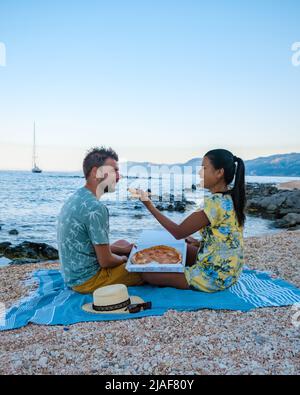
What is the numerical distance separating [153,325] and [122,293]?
1.85 feet

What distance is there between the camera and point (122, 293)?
13.9ft

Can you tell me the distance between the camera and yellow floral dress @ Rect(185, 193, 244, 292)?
4.35m

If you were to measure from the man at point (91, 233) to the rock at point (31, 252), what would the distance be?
5101mm

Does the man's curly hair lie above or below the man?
above

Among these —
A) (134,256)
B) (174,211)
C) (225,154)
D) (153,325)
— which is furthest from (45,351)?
(174,211)

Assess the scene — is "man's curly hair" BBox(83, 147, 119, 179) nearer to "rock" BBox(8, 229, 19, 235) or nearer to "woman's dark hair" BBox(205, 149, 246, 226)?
"woman's dark hair" BBox(205, 149, 246, 226)

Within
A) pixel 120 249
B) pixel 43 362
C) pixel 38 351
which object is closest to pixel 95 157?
pixel 120 249

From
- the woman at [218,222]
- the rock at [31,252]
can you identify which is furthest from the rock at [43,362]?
the rock at [31,252]

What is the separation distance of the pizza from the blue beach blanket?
0.38 metres

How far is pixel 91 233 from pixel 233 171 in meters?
1.76

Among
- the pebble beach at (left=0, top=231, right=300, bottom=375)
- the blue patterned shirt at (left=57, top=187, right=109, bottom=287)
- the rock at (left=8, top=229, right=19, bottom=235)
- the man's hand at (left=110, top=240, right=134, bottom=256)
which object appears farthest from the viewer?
the rock at (left=8, top=229, right=19, bottom=235)

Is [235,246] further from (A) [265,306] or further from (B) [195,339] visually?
Answer: (B) [195,339]

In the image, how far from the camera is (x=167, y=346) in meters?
3.37

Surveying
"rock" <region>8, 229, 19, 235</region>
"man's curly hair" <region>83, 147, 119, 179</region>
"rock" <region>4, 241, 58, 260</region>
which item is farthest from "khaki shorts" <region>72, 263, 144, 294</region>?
"rock" <region>8, 229, 19, 235</region>
